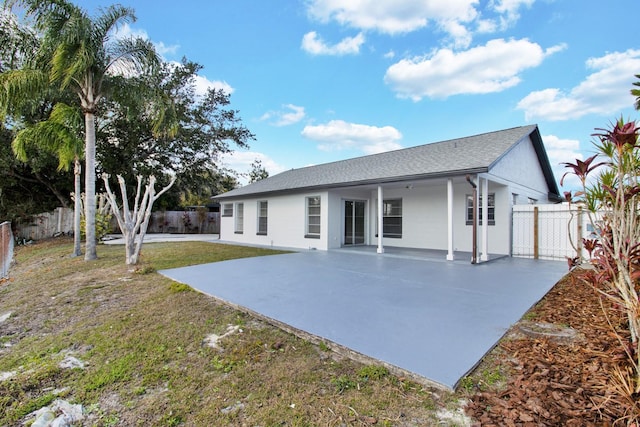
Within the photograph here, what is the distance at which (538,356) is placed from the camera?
9.75 ft

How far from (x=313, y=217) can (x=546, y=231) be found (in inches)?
321

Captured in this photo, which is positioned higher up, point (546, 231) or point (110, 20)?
point (110, 20)

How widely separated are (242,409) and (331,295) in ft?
9.79

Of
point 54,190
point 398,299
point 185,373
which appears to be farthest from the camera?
point 54,190

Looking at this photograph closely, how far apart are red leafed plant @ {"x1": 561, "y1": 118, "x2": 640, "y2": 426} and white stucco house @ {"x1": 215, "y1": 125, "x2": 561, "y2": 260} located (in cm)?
497

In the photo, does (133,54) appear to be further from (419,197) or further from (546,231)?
(546,231)

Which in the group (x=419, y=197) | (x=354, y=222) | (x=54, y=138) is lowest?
(x=354, y=222)

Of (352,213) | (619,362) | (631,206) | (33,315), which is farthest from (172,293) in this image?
(352,213)

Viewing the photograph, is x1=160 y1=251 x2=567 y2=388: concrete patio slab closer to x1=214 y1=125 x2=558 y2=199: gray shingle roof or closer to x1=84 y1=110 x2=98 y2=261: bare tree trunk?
x1=214 y1=125 x2=558 y2=199: gray shingle roof

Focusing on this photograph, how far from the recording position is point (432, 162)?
1008 centimetres

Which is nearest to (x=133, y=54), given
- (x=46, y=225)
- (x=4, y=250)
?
(x=4, y=250)

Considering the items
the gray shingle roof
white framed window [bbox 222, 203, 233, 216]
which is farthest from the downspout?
white framed window [bbox 222, 203, 233, 216]

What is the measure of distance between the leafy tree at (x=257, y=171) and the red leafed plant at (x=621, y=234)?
33.8 metres

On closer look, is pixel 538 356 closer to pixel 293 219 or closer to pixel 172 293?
pixel 172 293
